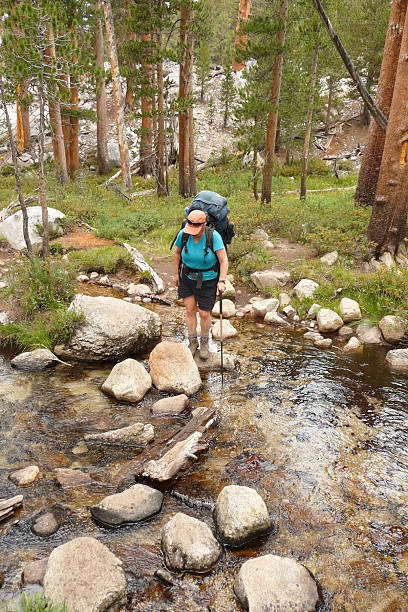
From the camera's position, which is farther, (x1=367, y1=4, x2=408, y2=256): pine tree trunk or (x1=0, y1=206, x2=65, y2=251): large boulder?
(x1=0, y1=206, x2=65, y2=251): large boulder

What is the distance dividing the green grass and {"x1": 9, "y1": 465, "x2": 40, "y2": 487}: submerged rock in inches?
272

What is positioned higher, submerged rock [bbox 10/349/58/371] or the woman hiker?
the woman hiker

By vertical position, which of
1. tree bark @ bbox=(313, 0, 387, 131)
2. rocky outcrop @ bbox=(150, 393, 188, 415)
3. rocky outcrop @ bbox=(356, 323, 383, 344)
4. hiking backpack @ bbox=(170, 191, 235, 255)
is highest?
tree bark @ bbox=(313, 0, 387, 131)

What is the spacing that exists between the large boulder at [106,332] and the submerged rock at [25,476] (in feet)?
8.61

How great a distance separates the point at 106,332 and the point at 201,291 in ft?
5.70

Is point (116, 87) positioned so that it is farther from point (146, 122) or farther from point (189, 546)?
point (189, 546)

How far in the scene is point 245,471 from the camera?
4707 mm

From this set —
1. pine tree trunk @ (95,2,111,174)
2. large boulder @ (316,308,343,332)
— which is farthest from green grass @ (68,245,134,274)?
pine tree trunk @ (95,2,111,174)

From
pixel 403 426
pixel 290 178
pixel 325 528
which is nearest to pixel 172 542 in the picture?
pixel 325 528

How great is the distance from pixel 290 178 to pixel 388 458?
81.5 ft

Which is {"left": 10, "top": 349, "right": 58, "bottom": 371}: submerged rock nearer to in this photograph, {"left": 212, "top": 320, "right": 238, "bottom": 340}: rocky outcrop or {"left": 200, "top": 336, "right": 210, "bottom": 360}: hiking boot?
{"left": 200, "top": 336, "right": 210, "bottom": 360}: hiking boot

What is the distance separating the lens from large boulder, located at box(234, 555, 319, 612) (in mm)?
3166

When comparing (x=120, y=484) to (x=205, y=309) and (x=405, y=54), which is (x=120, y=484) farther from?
(x=405, y=54)

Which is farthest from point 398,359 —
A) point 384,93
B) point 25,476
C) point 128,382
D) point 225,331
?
point 384,93
